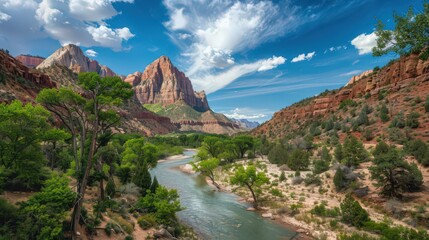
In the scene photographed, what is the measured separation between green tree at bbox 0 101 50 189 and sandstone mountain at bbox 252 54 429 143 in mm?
39811

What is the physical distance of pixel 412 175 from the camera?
24.7 meters

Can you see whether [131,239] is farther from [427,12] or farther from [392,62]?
[392,62]

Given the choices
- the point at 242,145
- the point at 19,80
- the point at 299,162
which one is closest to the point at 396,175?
the point at 299,162

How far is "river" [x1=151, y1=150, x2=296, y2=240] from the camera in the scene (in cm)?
2304

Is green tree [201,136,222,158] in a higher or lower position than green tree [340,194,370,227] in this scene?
higher

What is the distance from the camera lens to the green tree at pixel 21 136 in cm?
1412

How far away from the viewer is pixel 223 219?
27203mm

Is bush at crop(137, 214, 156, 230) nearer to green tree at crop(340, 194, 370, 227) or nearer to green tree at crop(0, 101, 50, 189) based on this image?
green tree at crop(0, 101, 50, 189)

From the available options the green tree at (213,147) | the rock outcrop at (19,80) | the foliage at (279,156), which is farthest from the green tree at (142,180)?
the rock outcrop at (19,80)

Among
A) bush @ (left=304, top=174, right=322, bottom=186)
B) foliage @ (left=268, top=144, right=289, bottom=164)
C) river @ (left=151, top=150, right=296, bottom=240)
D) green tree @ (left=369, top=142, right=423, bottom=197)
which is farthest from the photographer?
foliage @ (left=268, top=144, right=289, bottom=164)

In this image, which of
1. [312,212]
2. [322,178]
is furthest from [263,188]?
[312,212]

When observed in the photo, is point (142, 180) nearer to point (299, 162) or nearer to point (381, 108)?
point (299, 162)

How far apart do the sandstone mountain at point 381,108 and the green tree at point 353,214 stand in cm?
2137

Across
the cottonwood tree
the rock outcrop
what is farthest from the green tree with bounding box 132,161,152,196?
the rock outcrop
